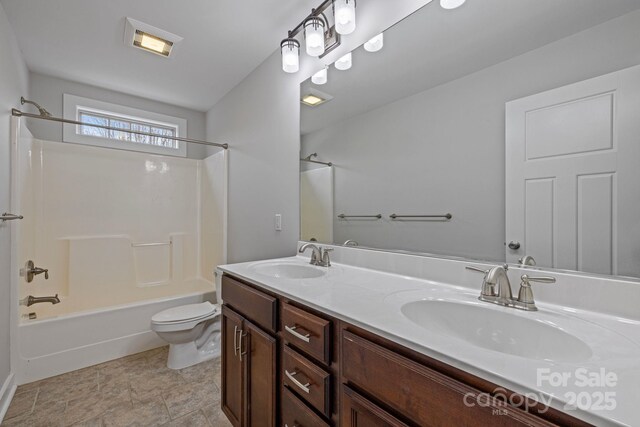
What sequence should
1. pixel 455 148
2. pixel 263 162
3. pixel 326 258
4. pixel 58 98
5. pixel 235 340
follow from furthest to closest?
pixel 58 98 → pixel 263 162 → pixel 326 258 → pixel 235 340 → pixel 455 148

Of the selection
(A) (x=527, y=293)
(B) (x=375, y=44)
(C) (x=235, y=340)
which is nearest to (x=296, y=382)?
(C) (x=235, y=340)

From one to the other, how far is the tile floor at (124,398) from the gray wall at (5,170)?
0.79ft

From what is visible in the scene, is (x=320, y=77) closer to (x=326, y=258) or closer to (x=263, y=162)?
(x=263, y=162)

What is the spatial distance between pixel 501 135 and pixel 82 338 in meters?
2.87

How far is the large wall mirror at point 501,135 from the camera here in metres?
0.80

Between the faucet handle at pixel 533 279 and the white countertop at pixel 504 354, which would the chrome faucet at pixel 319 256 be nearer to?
the white countertop at pixel 504 354

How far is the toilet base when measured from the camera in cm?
206

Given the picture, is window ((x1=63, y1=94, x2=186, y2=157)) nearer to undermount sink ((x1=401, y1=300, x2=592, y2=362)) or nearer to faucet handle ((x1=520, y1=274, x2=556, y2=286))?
undermount sink ((x1=401, y1=300, x2=592, y2=362))

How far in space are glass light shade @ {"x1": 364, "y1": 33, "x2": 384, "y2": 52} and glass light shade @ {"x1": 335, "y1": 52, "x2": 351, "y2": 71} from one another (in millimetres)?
125

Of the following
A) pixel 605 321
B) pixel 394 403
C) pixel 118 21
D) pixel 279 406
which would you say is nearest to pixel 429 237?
pixel 605 321

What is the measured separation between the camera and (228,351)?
1429 mm

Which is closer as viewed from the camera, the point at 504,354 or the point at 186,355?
the point at 504,354

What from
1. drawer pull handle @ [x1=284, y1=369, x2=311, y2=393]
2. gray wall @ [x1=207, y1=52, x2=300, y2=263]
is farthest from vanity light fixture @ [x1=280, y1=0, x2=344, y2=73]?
drawer pull handle @ [x1=284, y1=369, x2=311, y2=393]

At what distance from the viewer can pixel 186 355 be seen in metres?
2.09
